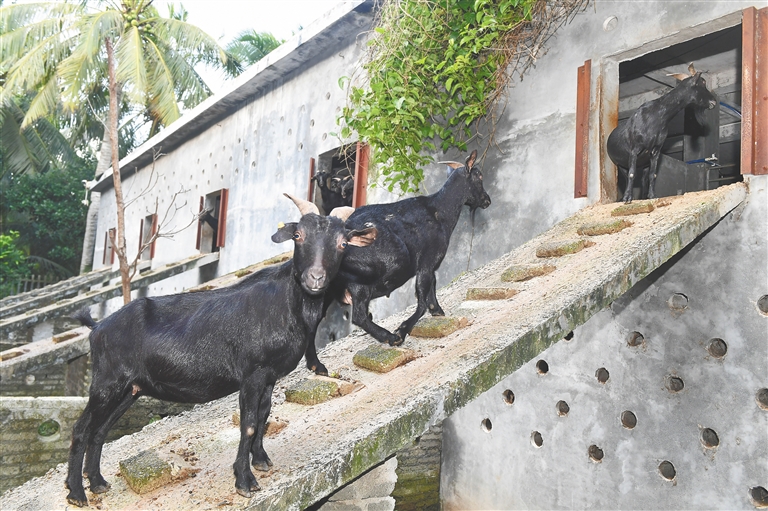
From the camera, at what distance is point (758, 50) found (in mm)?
4137

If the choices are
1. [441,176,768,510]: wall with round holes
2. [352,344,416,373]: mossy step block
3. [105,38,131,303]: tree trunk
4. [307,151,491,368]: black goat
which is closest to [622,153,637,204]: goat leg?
[441,176,768,510]: wall with round holes

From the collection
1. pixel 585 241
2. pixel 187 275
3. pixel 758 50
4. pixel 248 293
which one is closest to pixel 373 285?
pixel 248 293

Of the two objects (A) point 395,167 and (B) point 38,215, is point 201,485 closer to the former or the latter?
(A) point 395,167

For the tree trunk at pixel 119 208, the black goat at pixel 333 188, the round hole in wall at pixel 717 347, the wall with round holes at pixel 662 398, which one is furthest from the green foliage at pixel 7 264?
the round hole in wall at pixel 717 347

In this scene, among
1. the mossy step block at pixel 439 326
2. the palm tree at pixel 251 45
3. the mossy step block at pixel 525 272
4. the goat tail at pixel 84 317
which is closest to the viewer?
the goat tail at pixel 84 317

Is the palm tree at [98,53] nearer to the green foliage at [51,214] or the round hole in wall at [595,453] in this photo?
the green foliage at [51,214]

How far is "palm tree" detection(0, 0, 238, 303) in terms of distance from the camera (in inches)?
551

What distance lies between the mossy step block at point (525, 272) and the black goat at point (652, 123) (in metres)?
1.27

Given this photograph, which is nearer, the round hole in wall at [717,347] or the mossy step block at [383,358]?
the mossy step block at [383,358]

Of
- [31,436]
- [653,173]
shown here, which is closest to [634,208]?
[653,173]

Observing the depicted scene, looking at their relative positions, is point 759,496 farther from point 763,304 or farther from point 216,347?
point 216,347

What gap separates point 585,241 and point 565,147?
4.80 feet

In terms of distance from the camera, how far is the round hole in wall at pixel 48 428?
5.27 meters

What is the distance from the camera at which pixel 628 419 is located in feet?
15.3
